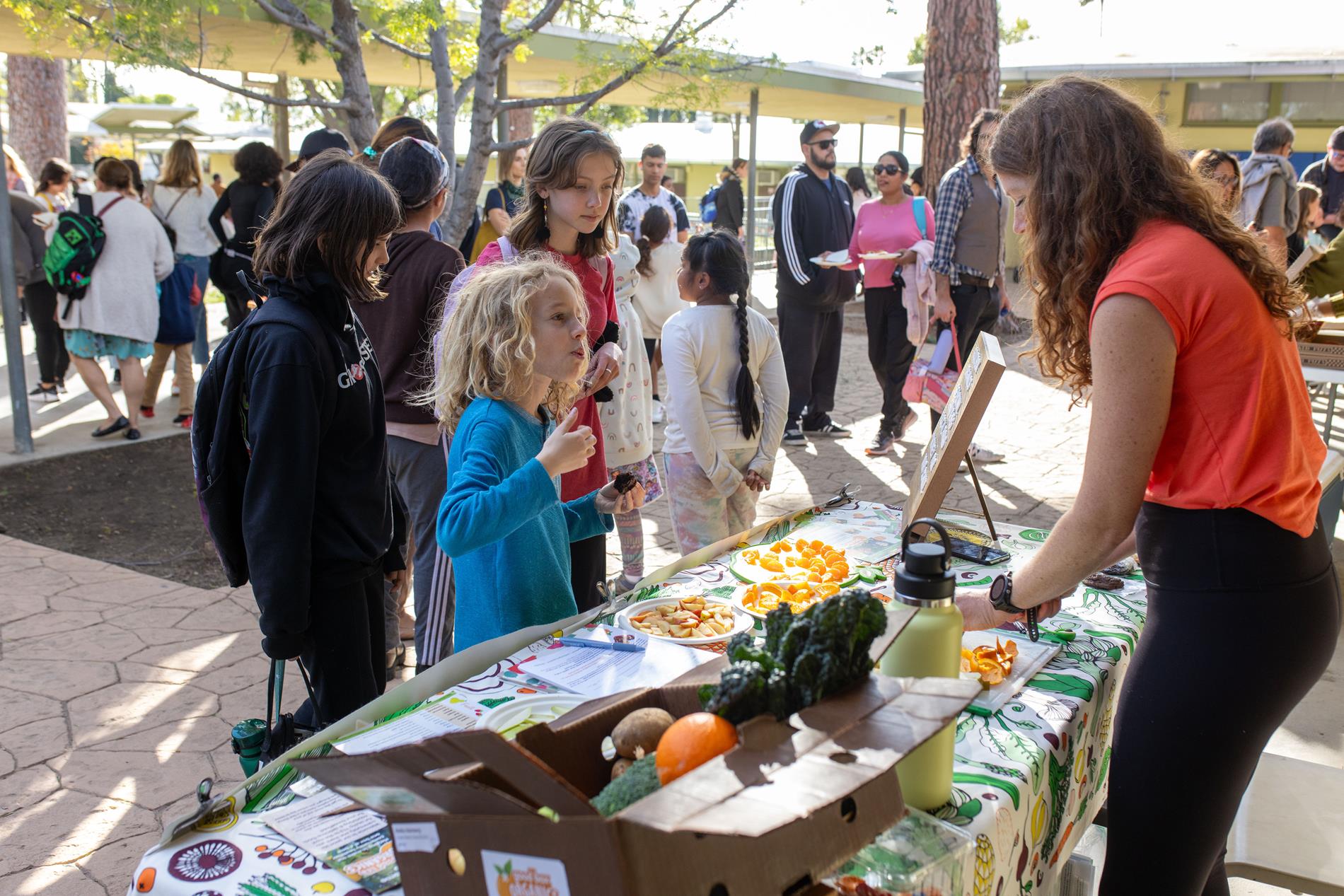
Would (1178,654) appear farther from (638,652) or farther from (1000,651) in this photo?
(638,652)

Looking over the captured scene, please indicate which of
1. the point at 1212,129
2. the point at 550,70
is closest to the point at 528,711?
the point at 550,70

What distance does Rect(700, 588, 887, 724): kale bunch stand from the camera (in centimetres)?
120

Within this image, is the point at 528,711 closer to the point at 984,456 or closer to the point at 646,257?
the point at 984,456

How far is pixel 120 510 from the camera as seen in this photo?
18.8ft

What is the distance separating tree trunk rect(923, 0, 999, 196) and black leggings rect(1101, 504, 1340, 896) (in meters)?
9.07

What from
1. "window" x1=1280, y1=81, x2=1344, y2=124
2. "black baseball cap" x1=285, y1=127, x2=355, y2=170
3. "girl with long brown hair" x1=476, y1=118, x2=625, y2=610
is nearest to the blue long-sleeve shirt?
"girl with long brown hair" x1=476, y1=118, x2=625, y2=610

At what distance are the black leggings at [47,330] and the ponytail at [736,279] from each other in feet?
20.1

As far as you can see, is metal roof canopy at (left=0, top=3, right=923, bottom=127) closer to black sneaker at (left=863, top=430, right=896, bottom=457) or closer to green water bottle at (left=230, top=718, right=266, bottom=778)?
black sneaker at (left=863, top=430, right=896, bottom=457)

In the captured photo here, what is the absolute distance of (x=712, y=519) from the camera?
3758mm

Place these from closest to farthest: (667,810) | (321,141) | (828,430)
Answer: (667,810) < (321,141) < (828,430)

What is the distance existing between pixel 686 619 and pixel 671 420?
5.70ft

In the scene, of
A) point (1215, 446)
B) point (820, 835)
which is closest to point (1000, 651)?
point (1215, 446)

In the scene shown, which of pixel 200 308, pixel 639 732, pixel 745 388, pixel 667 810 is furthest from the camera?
pixel 200 308

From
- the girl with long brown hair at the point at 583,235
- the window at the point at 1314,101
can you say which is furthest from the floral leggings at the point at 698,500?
the window at the point at 1314,101
